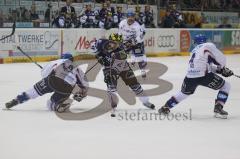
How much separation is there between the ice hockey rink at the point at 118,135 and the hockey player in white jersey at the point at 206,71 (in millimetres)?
365

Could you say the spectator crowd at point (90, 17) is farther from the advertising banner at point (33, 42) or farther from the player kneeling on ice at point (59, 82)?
the player kneeling on ice at point (59, 82)

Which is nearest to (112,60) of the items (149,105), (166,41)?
(149,105)

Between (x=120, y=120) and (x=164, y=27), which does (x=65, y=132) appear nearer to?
(x=120, y=120)

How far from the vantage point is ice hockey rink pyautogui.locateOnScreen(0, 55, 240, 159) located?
5.84m

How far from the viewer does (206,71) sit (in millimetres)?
8039

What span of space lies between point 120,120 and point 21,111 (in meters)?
1.71

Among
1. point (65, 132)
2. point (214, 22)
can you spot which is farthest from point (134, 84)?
point (214, 22)

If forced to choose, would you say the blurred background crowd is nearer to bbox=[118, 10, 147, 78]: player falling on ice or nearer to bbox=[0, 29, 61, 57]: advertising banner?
bbox=[0, 29, 61, 57]: advertising banner

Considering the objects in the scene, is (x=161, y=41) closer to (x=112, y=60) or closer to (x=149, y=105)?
(x=149, y=105)

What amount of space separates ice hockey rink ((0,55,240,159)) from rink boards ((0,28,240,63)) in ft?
25.5

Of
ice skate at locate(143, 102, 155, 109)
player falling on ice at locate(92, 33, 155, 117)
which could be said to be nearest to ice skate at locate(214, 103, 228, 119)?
ice skate at locate(143, 102, 155, 109)

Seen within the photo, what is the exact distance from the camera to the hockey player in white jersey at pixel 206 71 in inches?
313

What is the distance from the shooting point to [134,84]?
8719 mm

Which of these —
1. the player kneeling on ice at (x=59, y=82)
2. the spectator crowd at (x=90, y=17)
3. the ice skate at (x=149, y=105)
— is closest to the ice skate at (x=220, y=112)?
the ice skate at (x=149, y=105)
